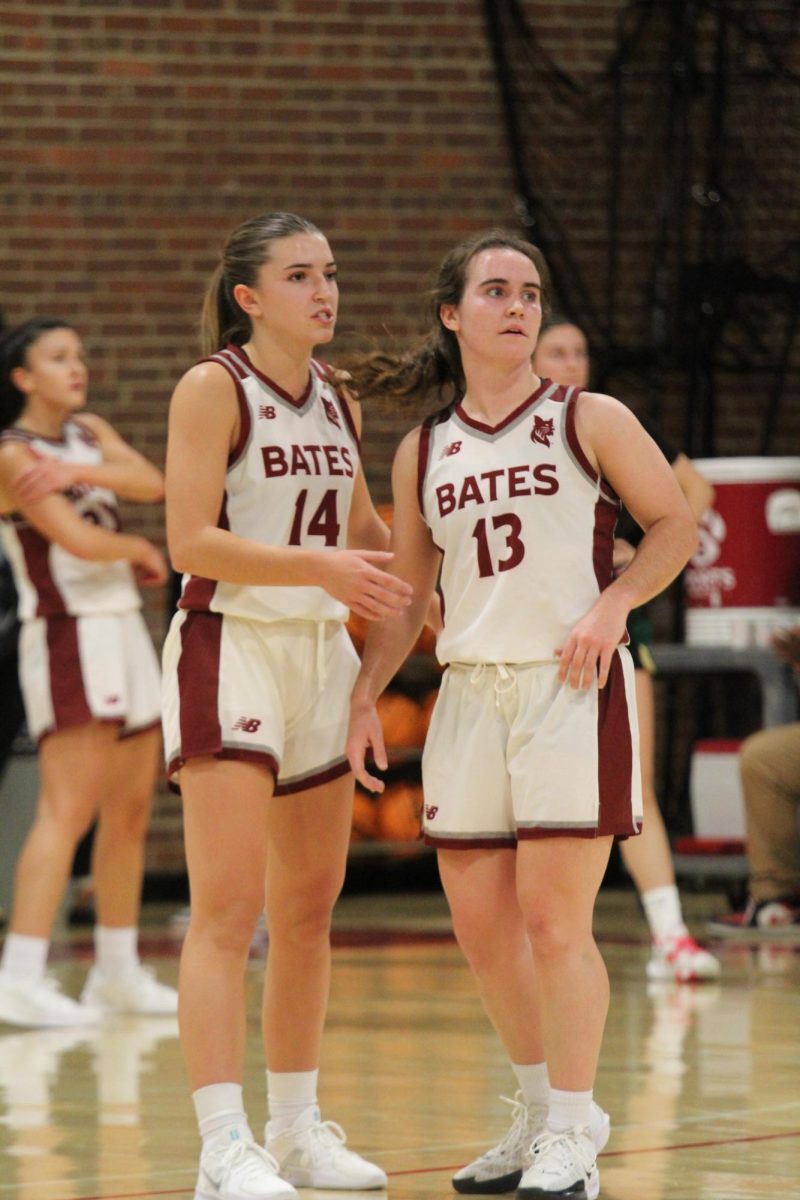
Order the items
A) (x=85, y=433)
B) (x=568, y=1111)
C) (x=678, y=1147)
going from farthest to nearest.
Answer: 1. (x=85, y=433)
2. (x=678, y=1147)
3. (x=568, y=1111)

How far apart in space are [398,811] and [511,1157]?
16.8ft

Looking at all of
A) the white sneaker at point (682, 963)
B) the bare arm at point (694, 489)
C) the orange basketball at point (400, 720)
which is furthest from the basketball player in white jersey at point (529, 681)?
the orange basketball at point (400, 720)

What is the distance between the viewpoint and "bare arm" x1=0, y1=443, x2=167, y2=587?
5.68 m

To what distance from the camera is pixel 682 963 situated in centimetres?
617

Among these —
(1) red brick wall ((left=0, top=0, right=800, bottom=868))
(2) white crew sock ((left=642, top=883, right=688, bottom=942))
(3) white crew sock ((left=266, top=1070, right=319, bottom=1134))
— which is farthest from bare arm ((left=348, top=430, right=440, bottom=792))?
(1) red brick wall ((left=0, top=0, right=800, bottom=868))

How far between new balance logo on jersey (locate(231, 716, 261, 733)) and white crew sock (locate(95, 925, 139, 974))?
2600 mm

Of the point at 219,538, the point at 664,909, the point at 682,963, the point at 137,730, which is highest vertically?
the point at 219,538

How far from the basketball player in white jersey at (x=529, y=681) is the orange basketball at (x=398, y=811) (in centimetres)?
506

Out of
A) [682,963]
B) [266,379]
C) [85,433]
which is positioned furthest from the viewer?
[682,963]

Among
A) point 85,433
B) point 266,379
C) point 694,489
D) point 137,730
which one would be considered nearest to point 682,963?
point 694,489

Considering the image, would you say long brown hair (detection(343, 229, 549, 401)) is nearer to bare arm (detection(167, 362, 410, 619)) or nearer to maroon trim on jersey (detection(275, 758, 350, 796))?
bare arm (detection(167, 362, 410, 619))

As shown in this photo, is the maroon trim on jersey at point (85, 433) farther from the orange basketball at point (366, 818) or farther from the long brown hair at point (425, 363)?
the orange basketball at point (366, 818)

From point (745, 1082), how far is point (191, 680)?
175 centimetres

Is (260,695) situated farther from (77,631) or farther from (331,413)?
(77,631)
